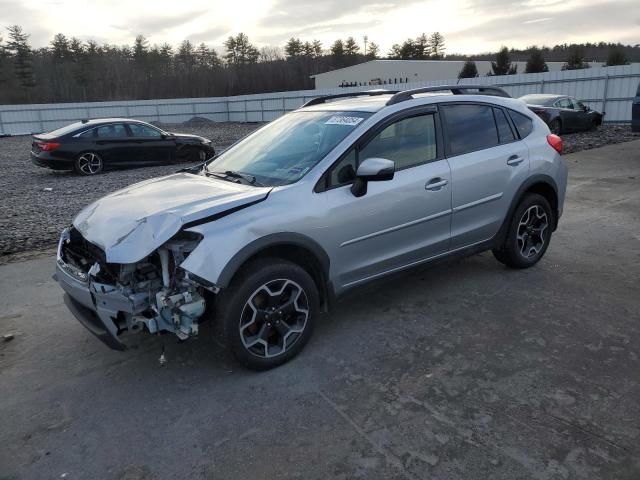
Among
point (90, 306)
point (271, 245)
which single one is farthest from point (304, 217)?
point (90, 306)

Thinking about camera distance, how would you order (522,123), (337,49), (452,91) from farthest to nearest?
(337,49) → (522,123) → (452,91)

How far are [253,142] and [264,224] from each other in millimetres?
1586

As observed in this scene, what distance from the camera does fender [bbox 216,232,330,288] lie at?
119 inches

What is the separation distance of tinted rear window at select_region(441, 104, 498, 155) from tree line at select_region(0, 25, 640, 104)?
199 ft

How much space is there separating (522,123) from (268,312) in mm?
3247

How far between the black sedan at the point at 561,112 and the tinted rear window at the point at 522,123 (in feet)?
42.7

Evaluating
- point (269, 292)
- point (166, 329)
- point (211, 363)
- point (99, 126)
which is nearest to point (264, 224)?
point (269, 292)

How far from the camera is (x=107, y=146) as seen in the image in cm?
1300

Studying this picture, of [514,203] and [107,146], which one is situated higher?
[107,146]

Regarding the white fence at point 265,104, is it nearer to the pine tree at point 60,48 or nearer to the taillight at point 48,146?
the taillight at point 48,146

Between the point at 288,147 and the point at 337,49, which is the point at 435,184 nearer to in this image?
the point at 288,147

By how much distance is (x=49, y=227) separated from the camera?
7.41 m

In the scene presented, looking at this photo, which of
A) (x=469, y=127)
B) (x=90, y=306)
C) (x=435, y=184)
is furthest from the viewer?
(x=469, y=127)

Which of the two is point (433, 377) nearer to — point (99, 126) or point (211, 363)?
point (211, 363)
